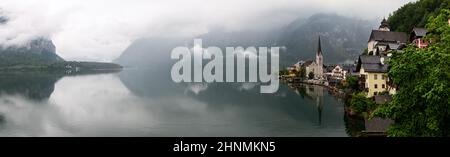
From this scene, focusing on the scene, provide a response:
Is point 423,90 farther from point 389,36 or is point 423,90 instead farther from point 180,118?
point 389,36

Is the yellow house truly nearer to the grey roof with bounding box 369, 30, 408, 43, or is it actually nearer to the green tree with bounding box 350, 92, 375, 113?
the green tree with bounding box 350, 92, 375, 113

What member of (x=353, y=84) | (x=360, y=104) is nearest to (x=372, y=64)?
(x=353, y=84)

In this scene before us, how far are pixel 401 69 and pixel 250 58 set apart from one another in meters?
171

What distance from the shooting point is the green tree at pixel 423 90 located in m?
7.44

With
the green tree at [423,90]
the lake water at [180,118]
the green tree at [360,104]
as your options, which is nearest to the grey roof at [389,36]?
the lake water at [180,118]

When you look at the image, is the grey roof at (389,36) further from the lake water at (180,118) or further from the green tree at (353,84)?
the green tree at (353,84)

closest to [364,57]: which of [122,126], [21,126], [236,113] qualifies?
[236,113]

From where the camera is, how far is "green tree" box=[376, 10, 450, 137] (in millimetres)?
7438

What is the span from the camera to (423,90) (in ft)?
25.6

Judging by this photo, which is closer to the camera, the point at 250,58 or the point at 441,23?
the point at 441,23

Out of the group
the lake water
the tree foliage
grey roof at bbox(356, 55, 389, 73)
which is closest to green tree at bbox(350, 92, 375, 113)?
the lake water

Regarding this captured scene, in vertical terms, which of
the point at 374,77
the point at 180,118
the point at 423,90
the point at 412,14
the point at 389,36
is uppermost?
the point at 412,14
